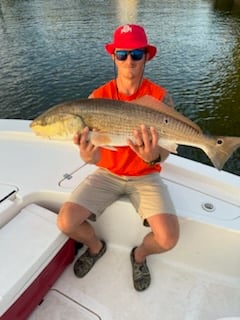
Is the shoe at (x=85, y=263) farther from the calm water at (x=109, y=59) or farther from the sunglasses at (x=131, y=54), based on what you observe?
the calm water at (x=109, y=59)

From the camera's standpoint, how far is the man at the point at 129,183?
2557 millimetres

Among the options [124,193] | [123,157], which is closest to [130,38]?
[123,157]

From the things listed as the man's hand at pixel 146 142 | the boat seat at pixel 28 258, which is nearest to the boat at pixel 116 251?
the boat seat at pixel 28 258

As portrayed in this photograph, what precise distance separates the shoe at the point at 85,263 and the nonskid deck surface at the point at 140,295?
0.05 metres

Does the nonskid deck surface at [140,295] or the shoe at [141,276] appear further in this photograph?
the shoe at [141,276]

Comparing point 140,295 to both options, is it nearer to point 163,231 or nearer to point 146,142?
point 163,231

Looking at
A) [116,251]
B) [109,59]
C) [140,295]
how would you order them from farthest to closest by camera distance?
[109,59] < [116,251] < [140,295]

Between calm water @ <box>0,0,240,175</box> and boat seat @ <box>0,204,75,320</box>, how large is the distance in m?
5.86

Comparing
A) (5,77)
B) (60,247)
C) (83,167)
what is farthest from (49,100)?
(60,247)

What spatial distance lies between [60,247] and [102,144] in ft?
2.85

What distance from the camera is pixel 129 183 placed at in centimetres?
282

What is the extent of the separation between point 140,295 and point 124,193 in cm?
84

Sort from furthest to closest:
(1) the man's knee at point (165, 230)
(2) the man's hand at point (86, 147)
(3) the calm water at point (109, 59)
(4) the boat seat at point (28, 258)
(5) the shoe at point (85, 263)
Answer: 1. (3) the calm water at point (109, 59)
2. (5) the shoe at point (85, 263)
3. (1) the man's knee at point (165, 230)
4. (2) the man's hand at point (86, 147)
5. (4) the boat seat at point (28, 258)

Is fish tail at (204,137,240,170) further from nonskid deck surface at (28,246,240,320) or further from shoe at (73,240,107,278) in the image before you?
shoe at (73,240,107,278)
